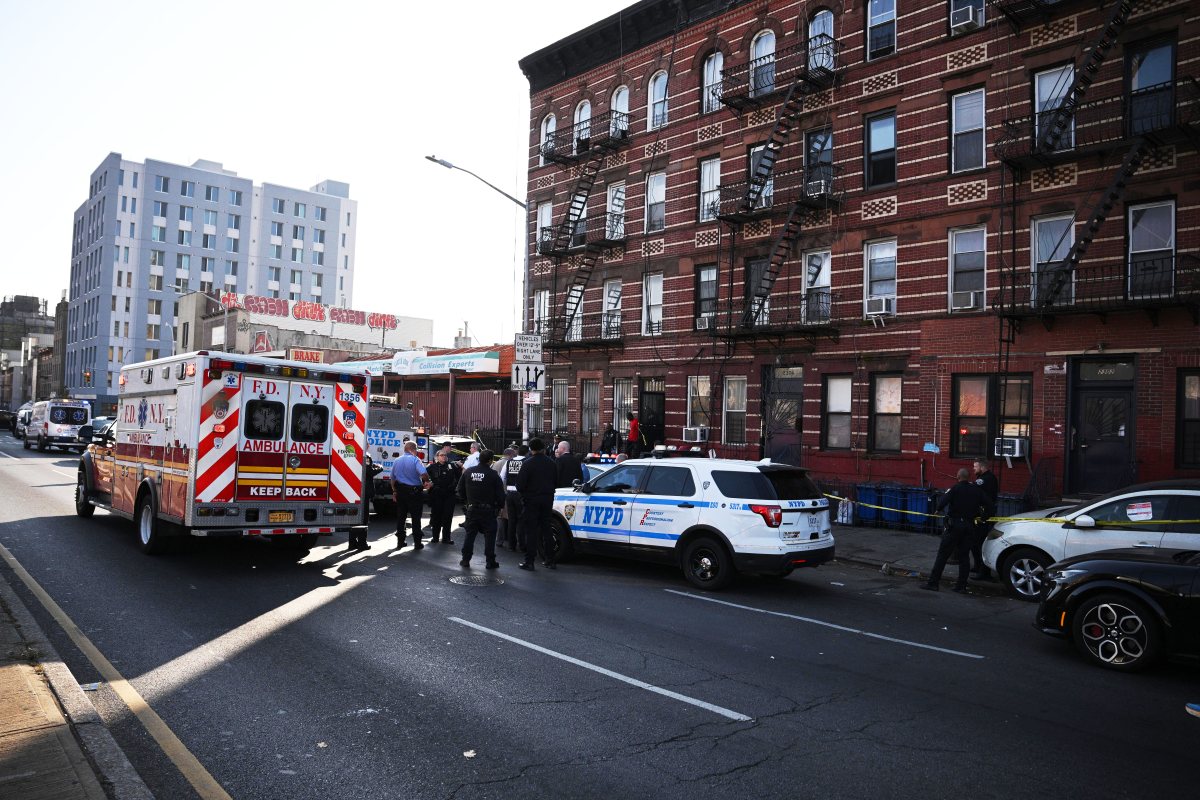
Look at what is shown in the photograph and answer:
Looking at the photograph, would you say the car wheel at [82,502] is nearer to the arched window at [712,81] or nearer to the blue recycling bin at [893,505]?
the blue recycling bin at [893,505]

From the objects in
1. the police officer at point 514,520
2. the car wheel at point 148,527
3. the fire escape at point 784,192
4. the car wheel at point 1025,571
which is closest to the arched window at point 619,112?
the fire escape at point 784,192

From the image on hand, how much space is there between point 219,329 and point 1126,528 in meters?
65.8

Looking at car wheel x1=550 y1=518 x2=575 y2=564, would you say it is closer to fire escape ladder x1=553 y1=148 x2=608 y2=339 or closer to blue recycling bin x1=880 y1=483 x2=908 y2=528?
blue recycling bin x1=880 y1=483 x2=908 y2=528

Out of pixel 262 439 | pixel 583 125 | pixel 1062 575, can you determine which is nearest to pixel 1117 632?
pixel 1062 575

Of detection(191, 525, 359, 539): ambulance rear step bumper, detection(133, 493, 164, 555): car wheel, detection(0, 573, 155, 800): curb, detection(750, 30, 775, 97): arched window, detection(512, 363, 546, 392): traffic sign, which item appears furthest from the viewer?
detection(750, 30, 775, 97): arched window

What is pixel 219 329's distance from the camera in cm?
6456

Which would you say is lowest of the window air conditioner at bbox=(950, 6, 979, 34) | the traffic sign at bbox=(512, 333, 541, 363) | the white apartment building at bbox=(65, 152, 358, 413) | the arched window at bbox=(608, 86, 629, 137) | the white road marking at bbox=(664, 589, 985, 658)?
the white road marking at bbox=(664, 589, 985, 658)

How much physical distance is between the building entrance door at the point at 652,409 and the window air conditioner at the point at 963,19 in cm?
1254

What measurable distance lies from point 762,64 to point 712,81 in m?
2.31

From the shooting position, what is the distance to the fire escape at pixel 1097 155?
1608 cm

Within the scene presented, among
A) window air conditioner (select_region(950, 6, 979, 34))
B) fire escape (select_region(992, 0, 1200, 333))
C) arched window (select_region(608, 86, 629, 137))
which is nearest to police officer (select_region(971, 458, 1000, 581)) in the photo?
fire escape (select_region(992, 0, 1200, 333))

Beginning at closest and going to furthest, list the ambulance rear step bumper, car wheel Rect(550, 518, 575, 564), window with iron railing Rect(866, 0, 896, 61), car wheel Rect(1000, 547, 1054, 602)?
the ambulance rear step bumper, car wheel Rect(1000, 547, 1054, 602), car wheel Rect(550, 518, 575, 564), window with iron railing Rect(866, 0, 896, 61)

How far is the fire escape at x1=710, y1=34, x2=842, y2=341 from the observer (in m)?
22.1

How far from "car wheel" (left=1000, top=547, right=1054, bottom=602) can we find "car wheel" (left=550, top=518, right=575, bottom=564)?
6.37 meters
